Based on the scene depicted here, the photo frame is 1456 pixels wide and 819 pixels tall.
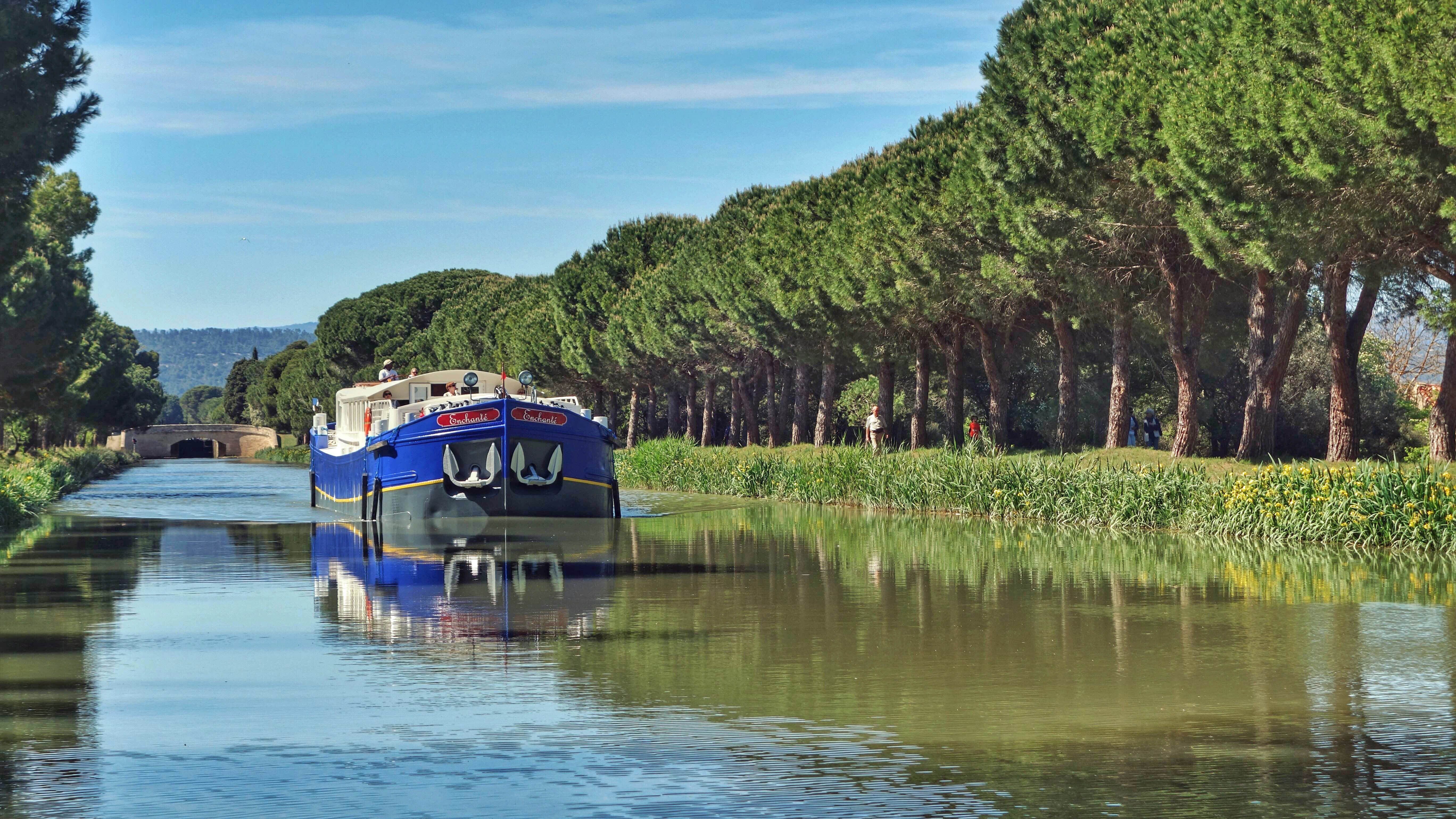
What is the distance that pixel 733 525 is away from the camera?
3344cm

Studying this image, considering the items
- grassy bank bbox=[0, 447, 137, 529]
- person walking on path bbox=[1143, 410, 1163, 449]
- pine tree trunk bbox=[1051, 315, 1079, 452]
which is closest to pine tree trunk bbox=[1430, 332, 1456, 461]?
pine tree trunk bbox=[1051, 315, 1079, 452]

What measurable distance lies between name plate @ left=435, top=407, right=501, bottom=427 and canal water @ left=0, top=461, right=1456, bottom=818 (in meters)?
9.72

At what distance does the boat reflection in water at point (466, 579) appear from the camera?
15750 mm

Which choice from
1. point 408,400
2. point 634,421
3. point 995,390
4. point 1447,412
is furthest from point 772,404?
point 1447,412

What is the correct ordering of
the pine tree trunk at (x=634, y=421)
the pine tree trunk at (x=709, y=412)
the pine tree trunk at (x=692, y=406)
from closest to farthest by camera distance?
the pine tree trunk at (x=709, y=412) → the pine tree trunk at (x=692, y=406) → the pine tree trunk at (x=634, y=421)

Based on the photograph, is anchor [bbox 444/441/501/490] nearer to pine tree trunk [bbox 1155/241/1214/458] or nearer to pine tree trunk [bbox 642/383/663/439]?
pine tree trunk [bbox 1155/241/1214/458]

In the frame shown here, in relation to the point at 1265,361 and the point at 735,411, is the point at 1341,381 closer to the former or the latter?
the point at 1265,361

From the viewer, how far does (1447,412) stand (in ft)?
99.2

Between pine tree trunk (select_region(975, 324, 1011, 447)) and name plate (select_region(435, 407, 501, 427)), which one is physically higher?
pine tree trunk (select_region(975, 324, 1011, 447))

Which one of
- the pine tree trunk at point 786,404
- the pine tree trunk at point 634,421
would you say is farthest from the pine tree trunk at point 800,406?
the pine tree trunk at point 634,421

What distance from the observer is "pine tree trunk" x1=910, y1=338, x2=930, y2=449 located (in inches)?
2020

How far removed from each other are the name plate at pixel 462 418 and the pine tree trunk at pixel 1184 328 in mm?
15677

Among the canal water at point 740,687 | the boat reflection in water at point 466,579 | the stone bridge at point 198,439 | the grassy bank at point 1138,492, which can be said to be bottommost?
the canal water at point 740,687

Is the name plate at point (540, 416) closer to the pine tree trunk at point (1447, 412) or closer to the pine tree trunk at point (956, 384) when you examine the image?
the pine tree trunk at point (1447, 412)
